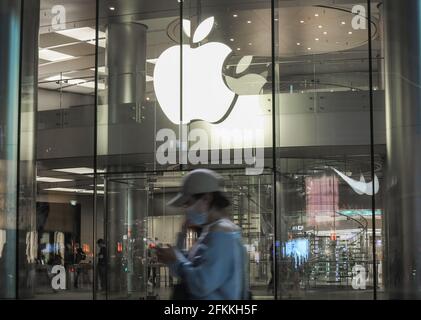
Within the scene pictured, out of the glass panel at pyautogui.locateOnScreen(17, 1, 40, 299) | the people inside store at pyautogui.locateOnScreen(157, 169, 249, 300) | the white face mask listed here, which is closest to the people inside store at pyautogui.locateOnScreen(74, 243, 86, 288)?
the glass panel at pyautogui.locateOnScreen(17, 1, 40, 299)

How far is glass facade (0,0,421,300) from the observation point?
10250 mm

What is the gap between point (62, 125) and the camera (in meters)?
16.8

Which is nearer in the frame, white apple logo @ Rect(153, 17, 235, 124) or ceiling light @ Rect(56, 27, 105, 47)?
white apple logo @ Rect(153, 17, 235, 124)

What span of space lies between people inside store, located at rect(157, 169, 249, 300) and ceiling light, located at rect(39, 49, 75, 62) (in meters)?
19.4

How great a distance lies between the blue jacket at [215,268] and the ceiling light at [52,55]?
19543 mm

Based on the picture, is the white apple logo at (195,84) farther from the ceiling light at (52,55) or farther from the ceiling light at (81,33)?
the ceiling light at (52,55)

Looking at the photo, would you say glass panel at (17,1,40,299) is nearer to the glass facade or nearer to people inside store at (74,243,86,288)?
the glass facade

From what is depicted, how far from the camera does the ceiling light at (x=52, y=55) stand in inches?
816

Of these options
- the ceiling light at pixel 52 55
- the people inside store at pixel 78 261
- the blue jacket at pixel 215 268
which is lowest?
the people inside store at pixel 78 261

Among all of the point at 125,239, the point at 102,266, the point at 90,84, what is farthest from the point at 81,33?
the point at 102,266

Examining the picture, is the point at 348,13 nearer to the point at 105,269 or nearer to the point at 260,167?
the point at 260,167

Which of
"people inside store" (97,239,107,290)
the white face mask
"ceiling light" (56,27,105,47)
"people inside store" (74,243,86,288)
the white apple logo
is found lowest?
"people inside store" (74,243,86,288)

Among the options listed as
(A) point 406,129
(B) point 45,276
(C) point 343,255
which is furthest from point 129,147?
(C) point 343,255

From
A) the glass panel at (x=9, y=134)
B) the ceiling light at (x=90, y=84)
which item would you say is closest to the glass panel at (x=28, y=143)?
the glass panel at (x=9, y=134)
